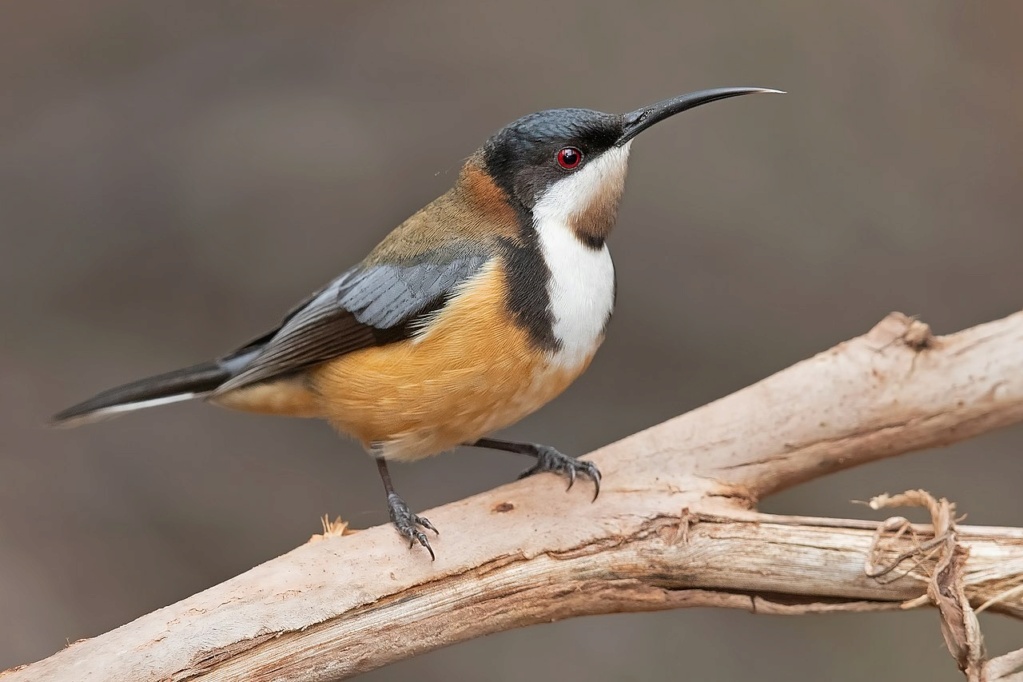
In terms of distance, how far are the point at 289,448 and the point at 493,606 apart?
351 cm

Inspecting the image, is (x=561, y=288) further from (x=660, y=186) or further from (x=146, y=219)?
(x=146, y=219)

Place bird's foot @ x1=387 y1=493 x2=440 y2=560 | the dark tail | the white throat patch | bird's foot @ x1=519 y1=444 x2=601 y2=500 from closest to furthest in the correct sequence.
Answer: bird's foot @ x1=387 y1=493 x2=440 y2=560 < the white throat patch < bird's foot @ x1=519 y1=444 x2=601 y2=500 < the dark tail

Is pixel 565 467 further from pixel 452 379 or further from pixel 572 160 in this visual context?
Answer: pixel 572 160

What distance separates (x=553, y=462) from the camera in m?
3.58

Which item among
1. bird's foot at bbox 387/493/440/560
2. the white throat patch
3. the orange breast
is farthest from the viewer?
the white throat patch

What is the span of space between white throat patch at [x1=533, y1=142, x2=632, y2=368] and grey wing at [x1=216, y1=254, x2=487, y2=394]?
0.26 m

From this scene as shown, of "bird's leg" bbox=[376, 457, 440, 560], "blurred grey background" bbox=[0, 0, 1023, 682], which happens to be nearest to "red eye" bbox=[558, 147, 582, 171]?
"bird's leg" bbox=[376, 457, 440, 560]

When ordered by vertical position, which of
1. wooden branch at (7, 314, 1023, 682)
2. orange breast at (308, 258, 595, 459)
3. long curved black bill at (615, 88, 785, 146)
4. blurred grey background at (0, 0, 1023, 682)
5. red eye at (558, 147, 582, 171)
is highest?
blurred grey background at (0, 0, 1023, 682)

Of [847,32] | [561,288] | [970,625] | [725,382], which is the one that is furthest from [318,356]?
[847,32]

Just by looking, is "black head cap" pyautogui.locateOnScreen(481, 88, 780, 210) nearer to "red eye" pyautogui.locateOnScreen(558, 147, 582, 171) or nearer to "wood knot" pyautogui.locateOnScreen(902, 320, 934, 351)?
"red eye" pyautogui.locateOnScreen(558, 147, 582, 171)

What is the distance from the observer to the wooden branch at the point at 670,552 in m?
2.70

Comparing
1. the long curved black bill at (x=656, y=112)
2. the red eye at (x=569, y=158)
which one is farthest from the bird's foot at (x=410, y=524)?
the long curved black bill at (x=656, y=112)

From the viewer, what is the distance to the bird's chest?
324 centimetres

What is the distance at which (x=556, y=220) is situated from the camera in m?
3.35
